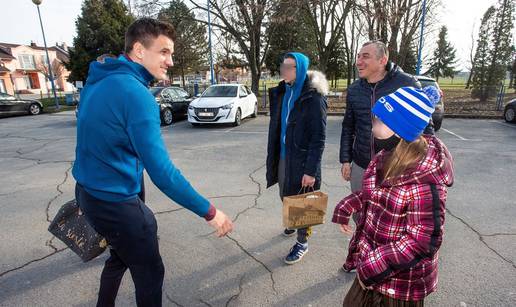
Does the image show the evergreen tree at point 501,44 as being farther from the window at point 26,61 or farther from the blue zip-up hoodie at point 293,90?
the window at point 26,61

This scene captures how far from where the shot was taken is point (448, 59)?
50531 millimetres

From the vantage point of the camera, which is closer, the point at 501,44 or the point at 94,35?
the point at 501,44

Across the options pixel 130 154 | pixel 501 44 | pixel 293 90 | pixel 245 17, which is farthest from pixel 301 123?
pixel 501 44

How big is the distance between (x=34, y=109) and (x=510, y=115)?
21.6m

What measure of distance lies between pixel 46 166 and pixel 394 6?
16.1m

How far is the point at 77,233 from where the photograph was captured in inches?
77.7

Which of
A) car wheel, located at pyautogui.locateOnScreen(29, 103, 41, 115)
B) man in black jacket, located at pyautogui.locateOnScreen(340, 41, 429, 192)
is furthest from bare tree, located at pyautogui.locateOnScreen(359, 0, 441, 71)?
car wheel, located at pyautogui.locateOnScreen(29, 103, 41, 115)

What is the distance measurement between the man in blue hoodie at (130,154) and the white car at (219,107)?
9039 millimetres

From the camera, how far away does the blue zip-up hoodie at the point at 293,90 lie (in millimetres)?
2635

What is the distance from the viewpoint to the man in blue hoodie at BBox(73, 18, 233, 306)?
1428 mm

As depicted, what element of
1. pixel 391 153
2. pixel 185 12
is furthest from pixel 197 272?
pixel 185 12

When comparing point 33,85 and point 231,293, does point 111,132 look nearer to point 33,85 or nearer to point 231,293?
point 231,293

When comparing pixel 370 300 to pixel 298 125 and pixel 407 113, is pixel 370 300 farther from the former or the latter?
pixel 298 125

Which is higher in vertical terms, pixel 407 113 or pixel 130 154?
pixel 407 113
